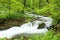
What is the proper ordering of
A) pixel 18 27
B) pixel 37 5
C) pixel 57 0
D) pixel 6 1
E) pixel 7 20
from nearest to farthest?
pixel 57 0 < pixel 18 27 < pixel 7 20 < pixel 6 1 < pixel 37 5

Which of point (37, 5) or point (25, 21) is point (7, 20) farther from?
point (37, 5)

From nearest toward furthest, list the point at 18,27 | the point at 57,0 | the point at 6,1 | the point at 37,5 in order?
the point at 57,0 → the point at 18,27 → the point at 6,1 → the point at 37,5

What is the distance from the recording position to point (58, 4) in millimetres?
13188

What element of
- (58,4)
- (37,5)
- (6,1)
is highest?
(58,4)

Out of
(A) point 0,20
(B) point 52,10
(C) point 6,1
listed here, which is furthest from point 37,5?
(B) point 52,10

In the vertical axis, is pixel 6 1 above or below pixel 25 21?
above

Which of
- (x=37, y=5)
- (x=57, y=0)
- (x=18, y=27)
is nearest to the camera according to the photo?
(x=57, y=0)

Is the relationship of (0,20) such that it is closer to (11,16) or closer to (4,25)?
(4,25)

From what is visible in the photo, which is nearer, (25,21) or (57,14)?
(57,14)

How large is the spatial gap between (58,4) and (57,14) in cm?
74

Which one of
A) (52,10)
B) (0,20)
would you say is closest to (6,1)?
(0,20)

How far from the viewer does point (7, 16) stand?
72.3 feet

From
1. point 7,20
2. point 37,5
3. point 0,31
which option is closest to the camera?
point 0,31

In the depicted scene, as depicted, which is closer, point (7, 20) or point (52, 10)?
point (52, 10)
